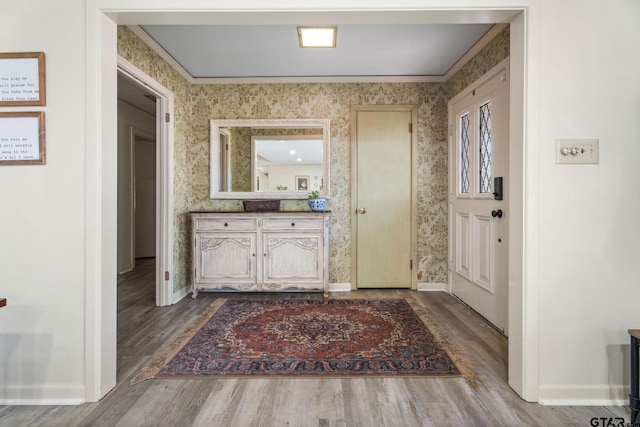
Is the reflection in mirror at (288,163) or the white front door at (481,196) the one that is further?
the reflection in mirror at (288,163)

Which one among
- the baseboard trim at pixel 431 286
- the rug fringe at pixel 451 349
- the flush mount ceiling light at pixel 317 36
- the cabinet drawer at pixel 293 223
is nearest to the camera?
the rug fringe at pixel 451 349

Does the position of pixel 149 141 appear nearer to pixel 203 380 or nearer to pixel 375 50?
pixel 375 50

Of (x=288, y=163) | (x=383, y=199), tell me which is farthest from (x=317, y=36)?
(x=383, y=199)

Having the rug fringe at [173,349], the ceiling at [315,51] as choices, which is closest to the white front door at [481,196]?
the ceiling at [315,51]

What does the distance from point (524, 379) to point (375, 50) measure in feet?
9.24

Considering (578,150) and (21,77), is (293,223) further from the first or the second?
(578,150)

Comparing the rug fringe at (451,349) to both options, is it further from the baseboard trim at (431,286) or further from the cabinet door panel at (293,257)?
the cabinet door panel at (293,257)

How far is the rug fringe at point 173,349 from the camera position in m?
1.98

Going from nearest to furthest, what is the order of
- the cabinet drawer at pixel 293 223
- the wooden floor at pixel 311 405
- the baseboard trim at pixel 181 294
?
the wooden floor at pixel 311 405 → the baseboard trim at pixel 181 294 → the cabinet drawer at pixel 293 223

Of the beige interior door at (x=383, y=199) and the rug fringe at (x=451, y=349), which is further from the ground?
the beige interior door at (x=383, y=199)

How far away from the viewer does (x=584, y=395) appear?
171 cm

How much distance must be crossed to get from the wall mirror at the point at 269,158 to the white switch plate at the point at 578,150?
8.11ft

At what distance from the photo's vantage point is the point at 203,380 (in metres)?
1.92

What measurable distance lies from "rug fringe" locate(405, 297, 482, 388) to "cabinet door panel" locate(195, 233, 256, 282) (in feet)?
5.64
